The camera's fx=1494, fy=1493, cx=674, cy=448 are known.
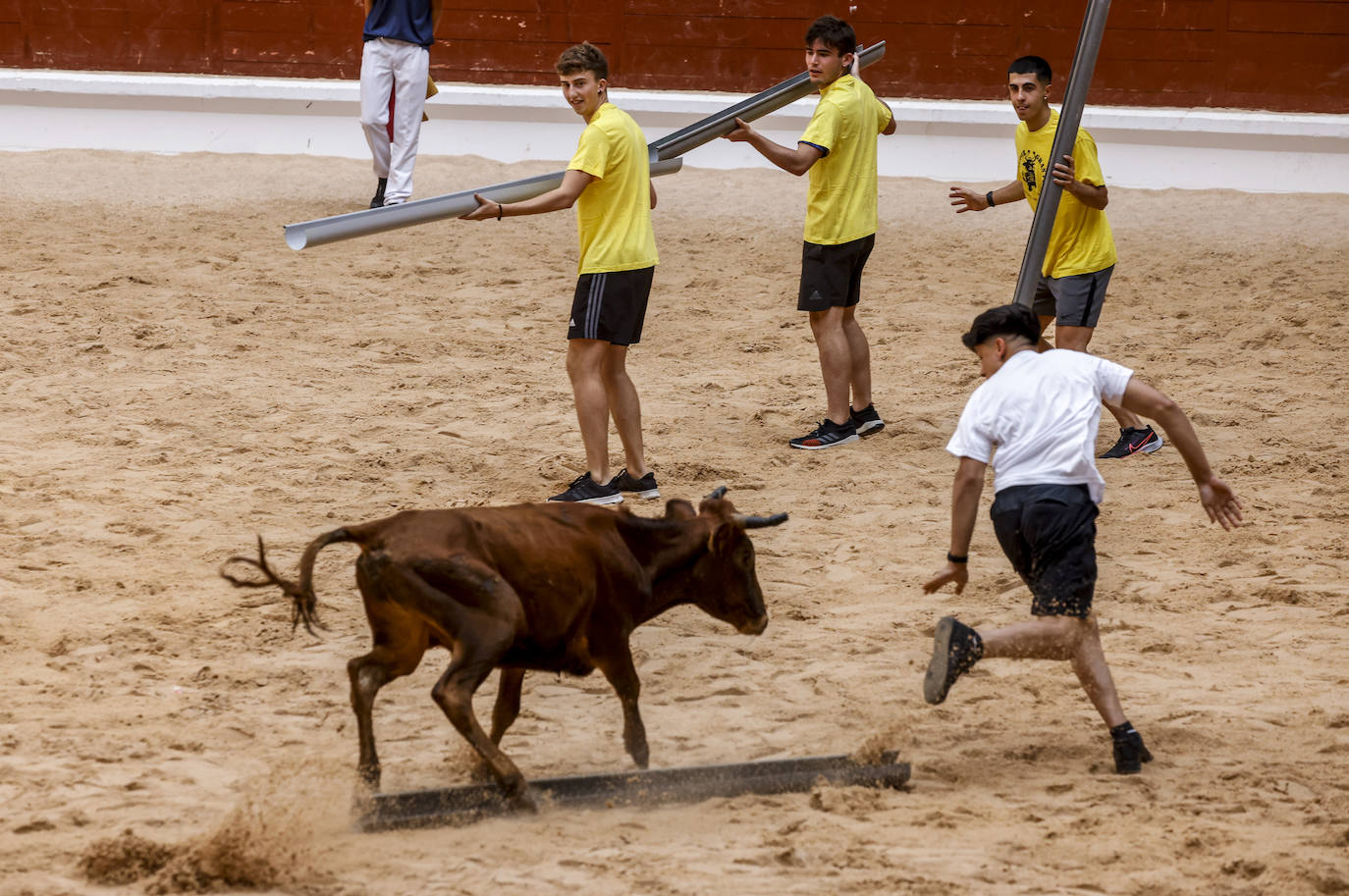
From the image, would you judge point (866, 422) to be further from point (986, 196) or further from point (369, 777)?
point (369, 777)

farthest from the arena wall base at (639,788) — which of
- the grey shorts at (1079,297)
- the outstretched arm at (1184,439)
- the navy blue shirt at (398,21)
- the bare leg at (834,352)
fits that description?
the navy blue shirt at (398,21)

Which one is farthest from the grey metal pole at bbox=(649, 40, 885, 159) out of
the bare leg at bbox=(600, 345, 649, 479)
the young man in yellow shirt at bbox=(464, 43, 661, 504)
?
the bare leg at bbox=(600, 345, 649, 479)

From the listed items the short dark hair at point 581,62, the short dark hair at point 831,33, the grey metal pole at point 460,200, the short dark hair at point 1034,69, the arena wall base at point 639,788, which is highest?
the short dark hair at point 831,33

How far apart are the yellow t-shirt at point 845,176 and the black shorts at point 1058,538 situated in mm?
3278

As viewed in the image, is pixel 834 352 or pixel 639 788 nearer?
pixel 639 788

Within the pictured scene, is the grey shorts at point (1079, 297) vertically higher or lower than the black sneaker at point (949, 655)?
higher

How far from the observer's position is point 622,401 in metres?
6.81

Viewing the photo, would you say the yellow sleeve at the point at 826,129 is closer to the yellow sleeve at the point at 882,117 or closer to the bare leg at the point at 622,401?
the yellow sleeve at the point at 882,117

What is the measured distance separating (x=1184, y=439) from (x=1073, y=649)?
706 mm

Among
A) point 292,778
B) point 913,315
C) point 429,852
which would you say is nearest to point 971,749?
point 429,852

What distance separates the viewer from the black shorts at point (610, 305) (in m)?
6.62

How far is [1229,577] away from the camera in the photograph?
20.1 ft

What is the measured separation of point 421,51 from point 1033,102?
18.0 ft

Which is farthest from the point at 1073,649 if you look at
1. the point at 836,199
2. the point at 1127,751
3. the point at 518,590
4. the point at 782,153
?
the point at 836,199
